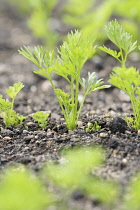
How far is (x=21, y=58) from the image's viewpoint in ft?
19.1

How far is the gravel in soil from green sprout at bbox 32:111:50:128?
4 cm

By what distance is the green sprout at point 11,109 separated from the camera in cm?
309

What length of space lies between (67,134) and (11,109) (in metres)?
0.49

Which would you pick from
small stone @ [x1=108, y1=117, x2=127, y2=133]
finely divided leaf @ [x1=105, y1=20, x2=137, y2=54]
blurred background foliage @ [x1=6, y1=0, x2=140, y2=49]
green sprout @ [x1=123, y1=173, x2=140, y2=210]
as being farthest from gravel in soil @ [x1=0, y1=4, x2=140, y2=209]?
blurred background foliage @ [x1=6, y1=0, x2=140, y2=49]

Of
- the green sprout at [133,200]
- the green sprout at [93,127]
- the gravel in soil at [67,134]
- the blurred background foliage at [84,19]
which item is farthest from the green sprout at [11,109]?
the blurred background foliage at [84,19]

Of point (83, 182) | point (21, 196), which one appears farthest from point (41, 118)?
point (21, 196)

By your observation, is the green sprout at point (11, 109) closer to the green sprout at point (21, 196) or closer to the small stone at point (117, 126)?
the small stone at point (117, 126)

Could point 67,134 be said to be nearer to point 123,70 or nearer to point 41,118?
point 41,118

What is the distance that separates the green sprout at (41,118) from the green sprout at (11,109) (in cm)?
15

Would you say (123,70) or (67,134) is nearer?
(123,70)

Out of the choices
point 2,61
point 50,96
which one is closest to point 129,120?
point 50,96

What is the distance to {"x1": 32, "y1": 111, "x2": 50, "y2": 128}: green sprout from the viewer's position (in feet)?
10.2

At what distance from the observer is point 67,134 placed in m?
3.05

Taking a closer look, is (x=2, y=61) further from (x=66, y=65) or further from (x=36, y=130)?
(x=66, y=65)
